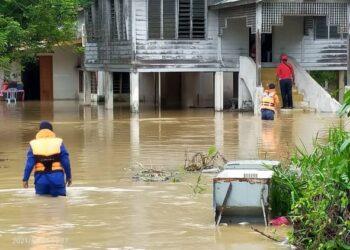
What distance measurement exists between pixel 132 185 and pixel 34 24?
25.8 feet

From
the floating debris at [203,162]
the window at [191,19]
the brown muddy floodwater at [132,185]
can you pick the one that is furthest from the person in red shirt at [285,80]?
the floating debris at [203,162]

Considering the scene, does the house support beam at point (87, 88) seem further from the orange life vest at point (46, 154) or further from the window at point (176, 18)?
the orange life vest at point (46, 154)

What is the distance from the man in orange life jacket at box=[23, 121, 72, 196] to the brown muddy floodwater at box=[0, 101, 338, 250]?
23 cm

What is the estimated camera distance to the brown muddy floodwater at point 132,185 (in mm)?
8805

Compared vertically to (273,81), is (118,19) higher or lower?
higher

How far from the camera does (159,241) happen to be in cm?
866

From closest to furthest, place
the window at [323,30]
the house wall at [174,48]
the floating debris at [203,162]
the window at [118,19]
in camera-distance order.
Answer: the floating debris at [203,162]
the house wall at [174,48]
the window at [118,19]
the window at [323,30]

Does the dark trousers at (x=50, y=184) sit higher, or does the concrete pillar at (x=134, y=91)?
the concrete pillar at (x=134, y=91)

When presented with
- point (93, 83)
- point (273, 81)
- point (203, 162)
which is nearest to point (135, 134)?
point (203, 162)

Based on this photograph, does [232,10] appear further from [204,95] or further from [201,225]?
[201,225]

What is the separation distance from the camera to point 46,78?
41719 mm

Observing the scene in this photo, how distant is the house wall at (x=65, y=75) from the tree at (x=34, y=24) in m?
21.7

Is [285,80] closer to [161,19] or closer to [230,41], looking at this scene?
[230,41]

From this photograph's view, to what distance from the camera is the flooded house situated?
27828 millimetres
